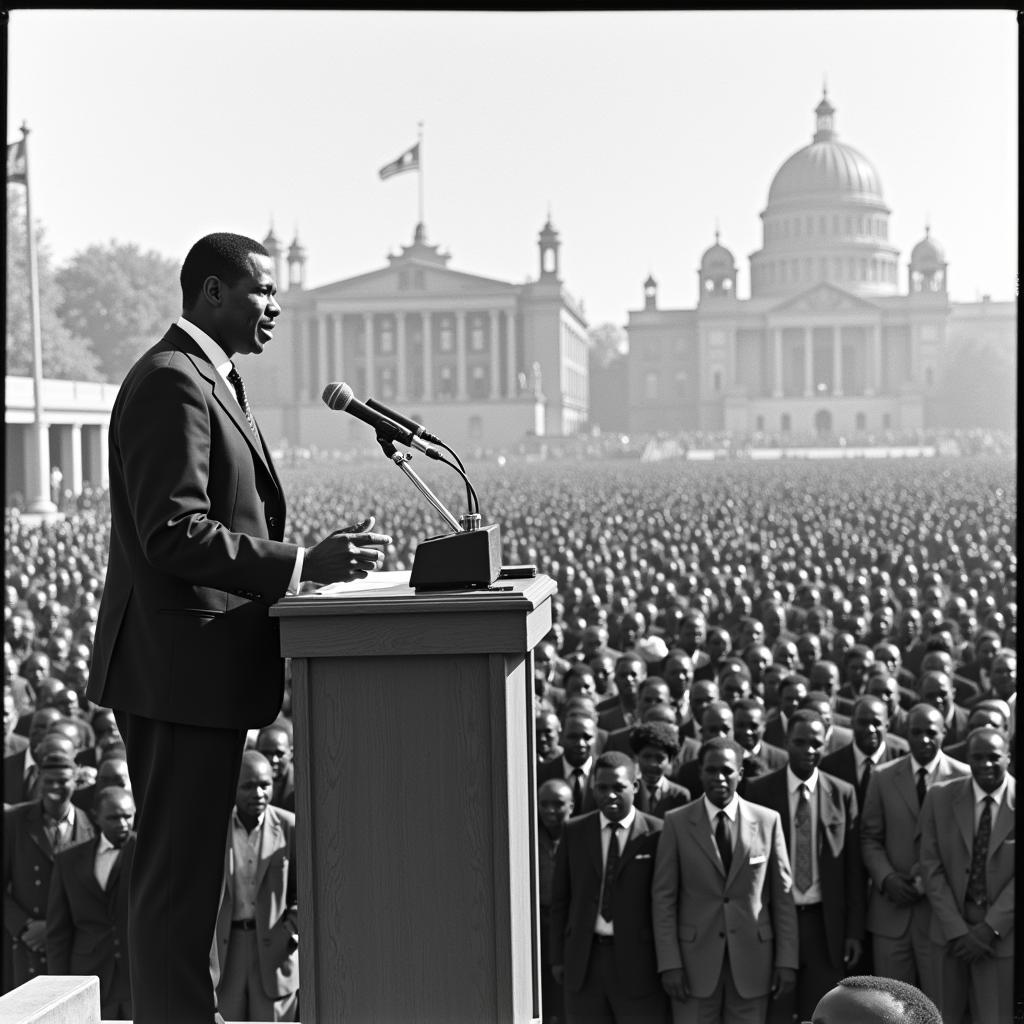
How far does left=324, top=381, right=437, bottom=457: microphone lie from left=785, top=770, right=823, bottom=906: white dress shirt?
4589mm

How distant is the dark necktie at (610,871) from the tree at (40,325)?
4734 cm

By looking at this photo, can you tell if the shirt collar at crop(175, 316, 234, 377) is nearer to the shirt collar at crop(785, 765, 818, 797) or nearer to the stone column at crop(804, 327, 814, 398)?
the shirt collar at crop(785, 765, 818, 797)

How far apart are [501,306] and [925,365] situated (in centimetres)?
2869

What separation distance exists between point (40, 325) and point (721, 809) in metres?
50.8

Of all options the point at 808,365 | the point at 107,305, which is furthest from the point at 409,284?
the point at 808,365

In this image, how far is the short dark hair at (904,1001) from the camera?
238 centimetres

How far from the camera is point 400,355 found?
307 ft

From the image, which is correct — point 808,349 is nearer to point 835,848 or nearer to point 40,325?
point 40,325

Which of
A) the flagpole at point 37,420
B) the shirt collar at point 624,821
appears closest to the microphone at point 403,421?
the shirt collar at point 624,821

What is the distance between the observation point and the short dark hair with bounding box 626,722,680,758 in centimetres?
756

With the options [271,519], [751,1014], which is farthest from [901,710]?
[271,519]

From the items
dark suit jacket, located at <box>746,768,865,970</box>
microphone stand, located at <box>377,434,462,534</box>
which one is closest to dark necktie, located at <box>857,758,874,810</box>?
dark suit jacket, located at <box>746,768,865,970</box>

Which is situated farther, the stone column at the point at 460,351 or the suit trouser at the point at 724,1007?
the stone column at the point at 460,351

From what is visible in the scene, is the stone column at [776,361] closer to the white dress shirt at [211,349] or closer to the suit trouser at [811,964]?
the suit trouser at [811,964]
